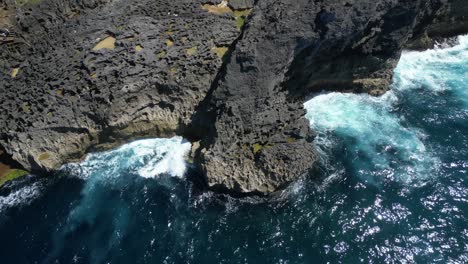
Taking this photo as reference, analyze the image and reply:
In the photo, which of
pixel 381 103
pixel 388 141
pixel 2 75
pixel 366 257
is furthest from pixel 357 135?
pixel 2 75

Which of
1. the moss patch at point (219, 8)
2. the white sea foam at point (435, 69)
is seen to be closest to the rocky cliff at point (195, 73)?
the moss patch at point (219, 8)

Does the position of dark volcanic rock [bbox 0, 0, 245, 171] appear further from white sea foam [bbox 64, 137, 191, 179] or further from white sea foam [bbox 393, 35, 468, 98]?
white sea foam [bbox 393, 35, 468, 98]

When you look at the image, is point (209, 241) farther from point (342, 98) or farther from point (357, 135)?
point (342, 98)

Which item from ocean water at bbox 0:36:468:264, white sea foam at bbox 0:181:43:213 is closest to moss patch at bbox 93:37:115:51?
ocean water at bbox 0:36:468:264

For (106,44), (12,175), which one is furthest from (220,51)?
(12,175)

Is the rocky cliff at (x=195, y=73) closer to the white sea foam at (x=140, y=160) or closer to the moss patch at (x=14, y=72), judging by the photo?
the moss patch at (x=14, y=72)
